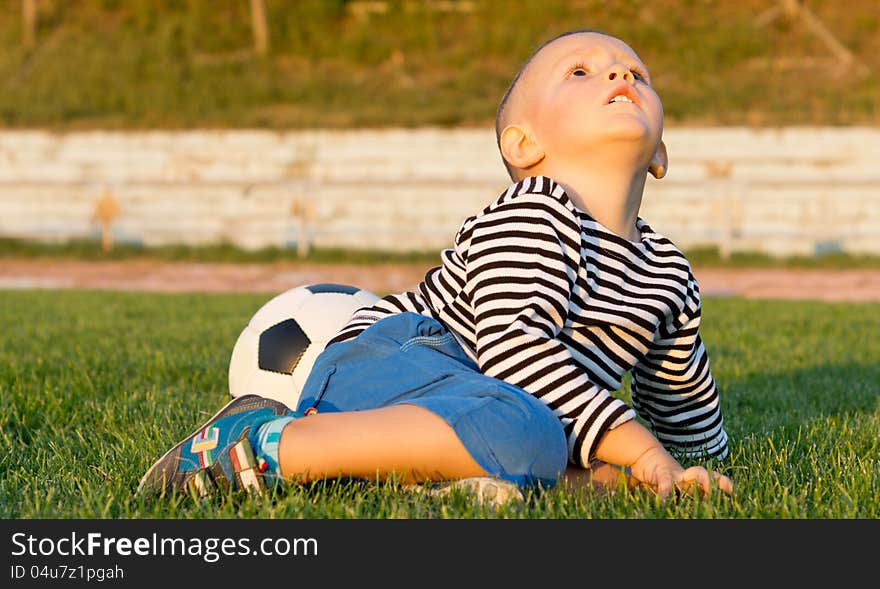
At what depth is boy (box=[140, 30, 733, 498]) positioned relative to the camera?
2.20 meters

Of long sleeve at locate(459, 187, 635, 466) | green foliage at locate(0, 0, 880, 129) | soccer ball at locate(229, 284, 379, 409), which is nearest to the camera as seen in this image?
long sleeve at locate(459, 187, 635, 466)

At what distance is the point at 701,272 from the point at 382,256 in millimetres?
4280

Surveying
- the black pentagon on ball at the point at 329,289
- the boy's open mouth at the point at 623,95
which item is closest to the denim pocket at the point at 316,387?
the boy's open mouth at the point at 623,95

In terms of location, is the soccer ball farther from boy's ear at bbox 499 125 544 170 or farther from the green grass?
boy's ear at bbox 499 125 544 170

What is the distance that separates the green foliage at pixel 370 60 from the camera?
19.1 meters

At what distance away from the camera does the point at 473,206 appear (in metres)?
16.2

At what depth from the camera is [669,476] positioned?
225 cm

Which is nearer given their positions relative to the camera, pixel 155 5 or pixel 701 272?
pixel 701 272

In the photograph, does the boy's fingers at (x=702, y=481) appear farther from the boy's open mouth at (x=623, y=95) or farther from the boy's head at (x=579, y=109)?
the boy's open mouth at (x=623, y=95)

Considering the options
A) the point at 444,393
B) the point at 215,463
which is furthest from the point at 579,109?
the point at 215,463

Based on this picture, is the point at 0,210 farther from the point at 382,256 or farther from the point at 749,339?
the point at 749,339

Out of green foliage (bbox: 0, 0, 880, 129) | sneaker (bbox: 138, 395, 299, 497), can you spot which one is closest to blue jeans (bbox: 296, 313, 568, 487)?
sneaker (bbox: 138, 395, 299, 497)

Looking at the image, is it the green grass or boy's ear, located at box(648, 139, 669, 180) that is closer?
the green grass
